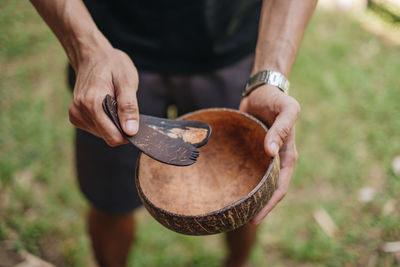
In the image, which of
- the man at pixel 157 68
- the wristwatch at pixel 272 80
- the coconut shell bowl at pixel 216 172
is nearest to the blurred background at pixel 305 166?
the man at pixel 157 68

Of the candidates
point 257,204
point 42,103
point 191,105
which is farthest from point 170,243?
point 42,103

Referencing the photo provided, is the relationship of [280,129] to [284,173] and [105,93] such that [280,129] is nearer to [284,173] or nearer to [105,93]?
[284,173]

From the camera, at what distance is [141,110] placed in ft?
4.48

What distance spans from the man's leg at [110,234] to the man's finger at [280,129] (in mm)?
861

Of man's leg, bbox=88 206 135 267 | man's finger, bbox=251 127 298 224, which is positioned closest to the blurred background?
man's leg, bbox=88 206 135 267

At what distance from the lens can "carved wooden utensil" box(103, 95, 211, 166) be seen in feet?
3.04

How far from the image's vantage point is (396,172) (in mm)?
2146

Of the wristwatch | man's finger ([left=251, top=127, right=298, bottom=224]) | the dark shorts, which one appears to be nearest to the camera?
man's finger ([left=251, top=127, right=298, bottom=224])

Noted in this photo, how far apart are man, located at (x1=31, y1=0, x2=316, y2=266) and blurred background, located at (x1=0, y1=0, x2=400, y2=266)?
1.58 feet

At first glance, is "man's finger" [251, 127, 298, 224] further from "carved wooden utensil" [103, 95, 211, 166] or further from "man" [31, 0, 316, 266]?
"carved wooden utensil" [103, 95, 211, 166]

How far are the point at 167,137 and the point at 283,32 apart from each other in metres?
0.55

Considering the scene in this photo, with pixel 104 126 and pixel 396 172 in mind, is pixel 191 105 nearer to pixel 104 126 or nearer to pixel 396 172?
pixel 104 126

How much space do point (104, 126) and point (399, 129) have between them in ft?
Answer: 7.16

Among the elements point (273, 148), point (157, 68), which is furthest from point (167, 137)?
point (157, 68)
